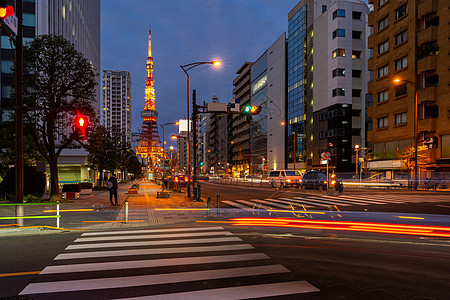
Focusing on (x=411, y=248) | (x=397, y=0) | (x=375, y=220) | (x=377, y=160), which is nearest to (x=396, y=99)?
(x=377, y=160)

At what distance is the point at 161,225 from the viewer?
12.7 meters

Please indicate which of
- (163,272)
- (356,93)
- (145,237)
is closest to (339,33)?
(356,93)

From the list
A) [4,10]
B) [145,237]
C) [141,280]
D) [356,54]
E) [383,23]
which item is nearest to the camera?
[141,280]

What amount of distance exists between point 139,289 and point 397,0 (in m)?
53.6

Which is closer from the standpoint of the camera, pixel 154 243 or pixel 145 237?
pixel 154 243

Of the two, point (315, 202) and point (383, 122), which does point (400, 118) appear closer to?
point (383, 122)

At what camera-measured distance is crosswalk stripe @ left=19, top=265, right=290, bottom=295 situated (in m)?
5.49

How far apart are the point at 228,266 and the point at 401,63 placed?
47846 mm

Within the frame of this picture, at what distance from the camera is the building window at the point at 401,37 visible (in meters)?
43.9

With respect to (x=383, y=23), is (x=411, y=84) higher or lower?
lower

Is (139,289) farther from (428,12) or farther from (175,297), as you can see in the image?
(428,12)

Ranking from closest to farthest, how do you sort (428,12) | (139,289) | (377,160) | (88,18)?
1. (139,289)
2. (428,12)
3. (377,160)
4. (88,18)

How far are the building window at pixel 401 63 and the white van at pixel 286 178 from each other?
23370 mm

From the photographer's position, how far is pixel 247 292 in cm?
518
